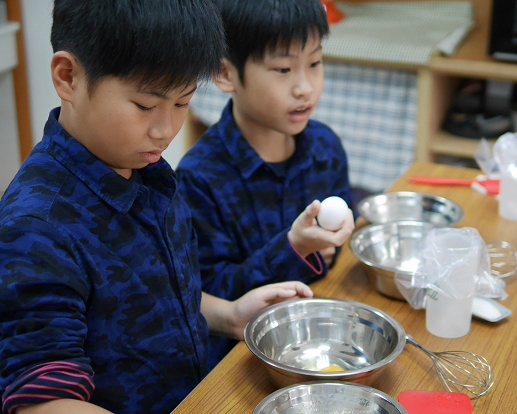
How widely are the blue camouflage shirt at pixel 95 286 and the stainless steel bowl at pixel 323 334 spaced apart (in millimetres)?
119

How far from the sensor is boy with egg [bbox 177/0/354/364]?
41.8 inches

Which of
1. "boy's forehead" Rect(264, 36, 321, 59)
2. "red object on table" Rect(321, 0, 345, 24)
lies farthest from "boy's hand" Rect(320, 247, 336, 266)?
"red object on table" Rect(321, 0, 345, 24)

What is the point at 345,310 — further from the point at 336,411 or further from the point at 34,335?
the point at 34,335

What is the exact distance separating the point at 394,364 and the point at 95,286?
1.32 ft

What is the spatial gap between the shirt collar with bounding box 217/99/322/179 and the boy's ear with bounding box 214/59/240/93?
0.06 metres

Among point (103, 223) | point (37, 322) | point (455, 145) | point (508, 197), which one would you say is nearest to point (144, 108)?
point (103, 223)

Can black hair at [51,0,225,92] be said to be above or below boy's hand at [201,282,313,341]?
above

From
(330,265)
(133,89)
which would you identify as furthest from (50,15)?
(330,265)

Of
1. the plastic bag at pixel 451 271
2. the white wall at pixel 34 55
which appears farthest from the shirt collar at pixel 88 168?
the white wall at pixel 34 55

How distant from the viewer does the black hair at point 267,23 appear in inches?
42.9

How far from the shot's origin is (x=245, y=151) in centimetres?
119

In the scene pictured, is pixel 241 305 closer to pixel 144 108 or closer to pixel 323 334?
pixel 323 334

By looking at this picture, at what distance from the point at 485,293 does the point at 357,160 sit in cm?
172

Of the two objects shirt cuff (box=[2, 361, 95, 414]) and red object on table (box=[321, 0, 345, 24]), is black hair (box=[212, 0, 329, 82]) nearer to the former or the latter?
shirt cuff (box=[2, 361, 95, 414])
